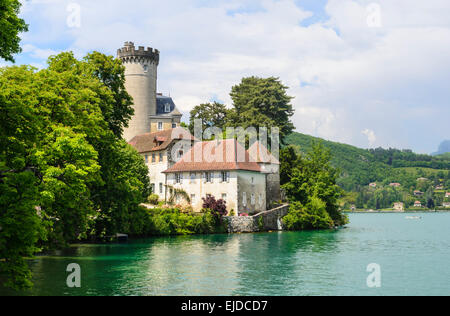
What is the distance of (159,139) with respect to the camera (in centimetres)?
6619

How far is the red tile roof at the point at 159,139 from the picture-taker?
64.8m

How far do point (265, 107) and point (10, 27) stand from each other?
193ft

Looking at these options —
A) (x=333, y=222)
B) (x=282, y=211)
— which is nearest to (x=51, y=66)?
(x=282, y=211)

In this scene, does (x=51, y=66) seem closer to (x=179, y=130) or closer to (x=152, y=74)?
(x=179, y=130)

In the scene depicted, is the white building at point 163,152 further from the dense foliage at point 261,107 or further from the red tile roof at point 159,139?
the dense foliage at point 261,107

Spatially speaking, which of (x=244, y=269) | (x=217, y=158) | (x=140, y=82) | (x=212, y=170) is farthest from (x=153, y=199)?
(x=244, y=269)

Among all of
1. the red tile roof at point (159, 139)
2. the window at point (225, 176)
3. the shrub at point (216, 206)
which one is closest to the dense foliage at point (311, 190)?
the shrub at point (216, 206)

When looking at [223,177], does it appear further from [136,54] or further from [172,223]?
[136,54]

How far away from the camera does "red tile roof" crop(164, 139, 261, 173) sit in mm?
57062

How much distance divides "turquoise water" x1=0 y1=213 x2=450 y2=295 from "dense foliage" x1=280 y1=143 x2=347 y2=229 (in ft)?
62.2

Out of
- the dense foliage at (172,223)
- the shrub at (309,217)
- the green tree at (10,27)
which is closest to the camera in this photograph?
the green tree at (10,27)

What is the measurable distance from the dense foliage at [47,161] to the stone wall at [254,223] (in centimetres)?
1703

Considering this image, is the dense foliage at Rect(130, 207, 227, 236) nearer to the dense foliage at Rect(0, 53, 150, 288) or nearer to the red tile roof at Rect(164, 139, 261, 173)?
the red tile roof at Rect(164, 139, 261, 173)

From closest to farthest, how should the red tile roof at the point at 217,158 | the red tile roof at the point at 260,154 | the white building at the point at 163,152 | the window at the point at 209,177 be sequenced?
the red tile roof at the point at 217,158
the window at the point at 209,177
the red tile roof at the point at 260,154
the white building at the point at 163,152
